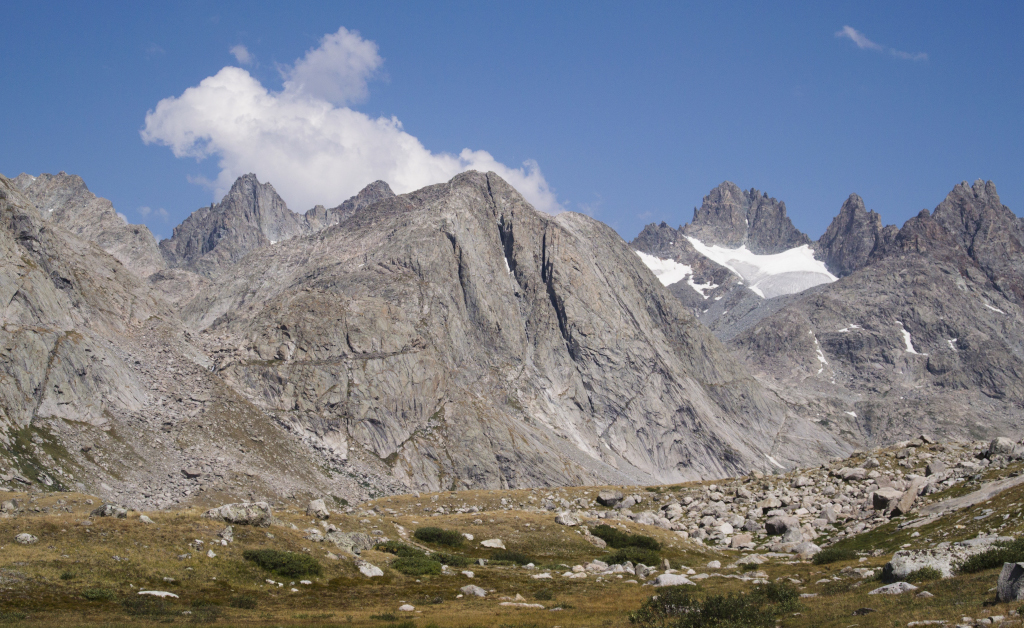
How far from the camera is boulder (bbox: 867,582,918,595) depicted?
95.5 feet

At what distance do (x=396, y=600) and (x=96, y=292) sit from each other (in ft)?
445

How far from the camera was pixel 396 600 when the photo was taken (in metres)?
35.6

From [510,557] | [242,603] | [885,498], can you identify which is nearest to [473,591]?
[242,603]

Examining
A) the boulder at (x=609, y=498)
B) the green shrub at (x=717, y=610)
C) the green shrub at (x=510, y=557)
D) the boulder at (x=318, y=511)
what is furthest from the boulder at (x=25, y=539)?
the boulder at (x=609, y=498)

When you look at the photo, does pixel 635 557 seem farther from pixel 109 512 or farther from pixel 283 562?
pixel 109 512

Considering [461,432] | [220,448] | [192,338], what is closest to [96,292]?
[192,338]

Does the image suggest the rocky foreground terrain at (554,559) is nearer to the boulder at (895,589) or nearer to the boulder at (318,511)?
the boulder at (895,589)

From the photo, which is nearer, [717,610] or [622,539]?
[717,610]

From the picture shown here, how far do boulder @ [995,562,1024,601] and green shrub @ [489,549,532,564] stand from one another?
110 feet

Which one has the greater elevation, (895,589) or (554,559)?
(895,589)

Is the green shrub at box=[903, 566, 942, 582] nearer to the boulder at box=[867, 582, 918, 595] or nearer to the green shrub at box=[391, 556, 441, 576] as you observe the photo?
the boulder at box=[867, 582, 918, 595]

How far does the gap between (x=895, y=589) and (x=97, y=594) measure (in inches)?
1340

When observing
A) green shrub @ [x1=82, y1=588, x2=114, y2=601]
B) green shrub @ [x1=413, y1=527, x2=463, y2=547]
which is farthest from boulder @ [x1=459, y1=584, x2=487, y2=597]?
green shrub @ [x1=82, y1=588, x2=114, y2=601]

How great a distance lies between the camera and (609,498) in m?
82.7
